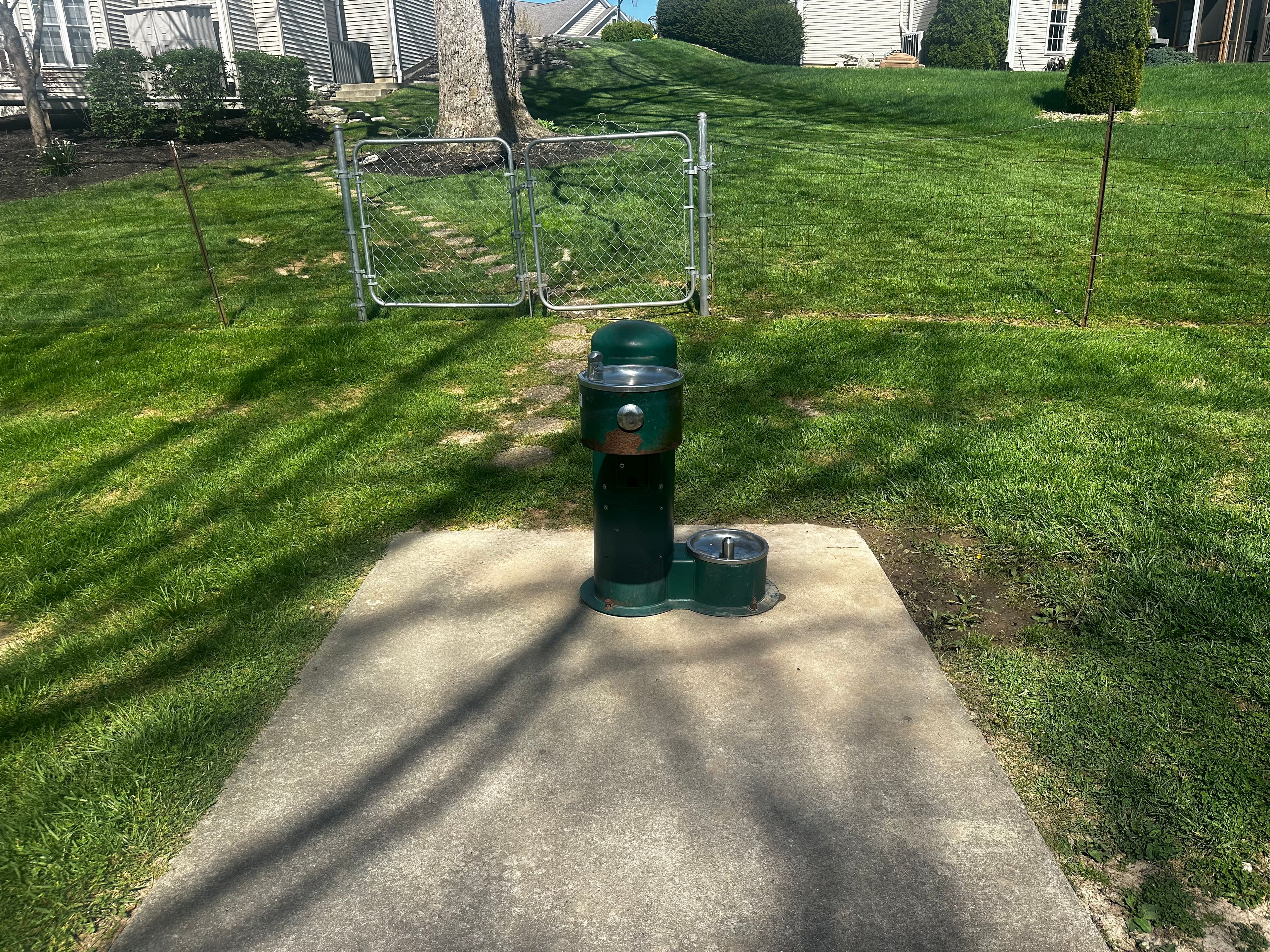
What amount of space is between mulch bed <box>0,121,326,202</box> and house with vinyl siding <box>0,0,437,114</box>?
2.91 meters

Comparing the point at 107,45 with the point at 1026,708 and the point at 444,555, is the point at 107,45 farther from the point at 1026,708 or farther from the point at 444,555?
the point at 1026,708

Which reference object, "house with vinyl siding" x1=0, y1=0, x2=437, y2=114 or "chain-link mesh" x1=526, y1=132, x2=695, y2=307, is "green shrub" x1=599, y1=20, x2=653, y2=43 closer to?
"house with vinyl siding" x1=0, y1=0, x2=437, y2=114

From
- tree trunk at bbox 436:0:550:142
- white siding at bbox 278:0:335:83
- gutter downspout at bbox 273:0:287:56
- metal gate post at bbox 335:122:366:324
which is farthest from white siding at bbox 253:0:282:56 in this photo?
metal gate post at bbox 335:122:366:324

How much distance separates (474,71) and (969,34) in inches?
745

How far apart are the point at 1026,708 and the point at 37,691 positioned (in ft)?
10.6

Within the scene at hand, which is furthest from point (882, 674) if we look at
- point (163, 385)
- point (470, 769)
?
point (163, 385)

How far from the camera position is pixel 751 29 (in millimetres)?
28578

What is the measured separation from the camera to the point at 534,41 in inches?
969

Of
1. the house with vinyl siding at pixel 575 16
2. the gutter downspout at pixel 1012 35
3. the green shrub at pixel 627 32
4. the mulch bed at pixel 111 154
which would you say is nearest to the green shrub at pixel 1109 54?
the gutter downspout at pixel 1012 35

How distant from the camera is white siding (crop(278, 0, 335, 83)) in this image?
22875 mm

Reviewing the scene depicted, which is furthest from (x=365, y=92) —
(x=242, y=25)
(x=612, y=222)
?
(x=612, y=222)

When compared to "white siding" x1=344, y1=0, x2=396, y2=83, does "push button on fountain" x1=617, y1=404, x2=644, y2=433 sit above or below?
below

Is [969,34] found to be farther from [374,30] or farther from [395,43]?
[374,30]

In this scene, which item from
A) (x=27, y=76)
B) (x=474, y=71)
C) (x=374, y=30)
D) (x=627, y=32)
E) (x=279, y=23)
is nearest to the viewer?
(x=474, y=71)
